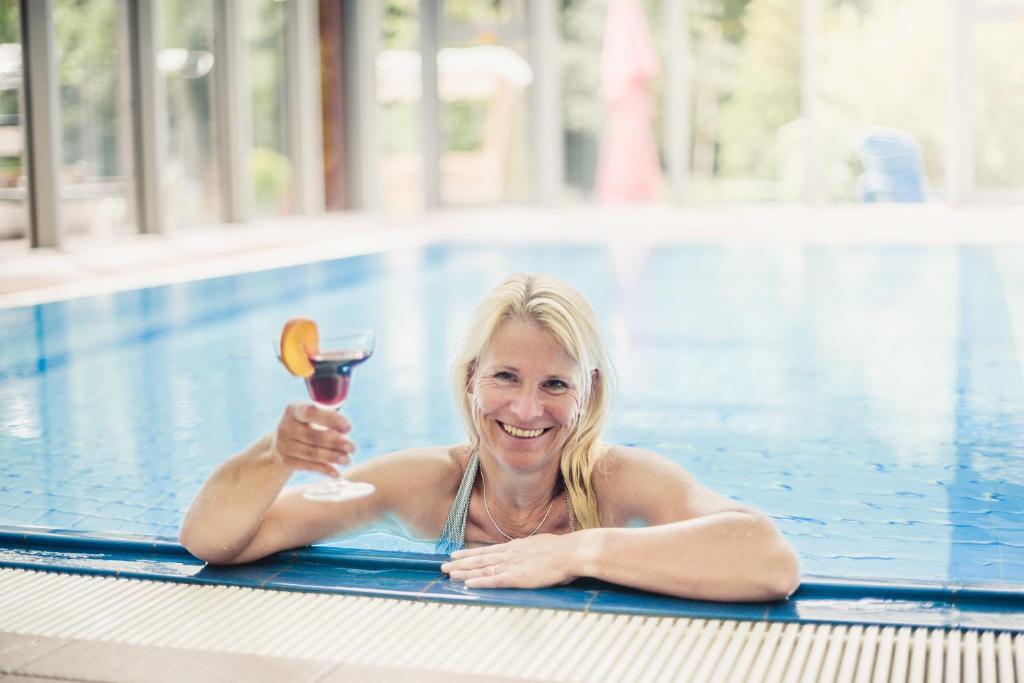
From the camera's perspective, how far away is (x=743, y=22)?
52.0ft

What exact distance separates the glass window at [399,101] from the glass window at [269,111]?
1909mm

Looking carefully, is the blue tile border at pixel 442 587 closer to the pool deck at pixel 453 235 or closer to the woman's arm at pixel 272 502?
the woman's arm at pixel 272 502

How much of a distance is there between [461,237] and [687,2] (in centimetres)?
452

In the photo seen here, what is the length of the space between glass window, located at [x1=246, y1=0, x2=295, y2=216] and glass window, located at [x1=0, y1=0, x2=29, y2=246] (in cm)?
397

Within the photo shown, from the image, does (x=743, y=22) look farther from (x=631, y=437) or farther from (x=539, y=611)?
(x=539, y=611)

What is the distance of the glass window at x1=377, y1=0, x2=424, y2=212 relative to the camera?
16.7 metres

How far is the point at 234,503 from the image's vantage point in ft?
7.89

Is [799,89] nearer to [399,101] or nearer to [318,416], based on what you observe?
[399,101]

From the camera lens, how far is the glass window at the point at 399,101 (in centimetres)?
1672

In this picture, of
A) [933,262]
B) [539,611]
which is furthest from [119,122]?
[539,611]

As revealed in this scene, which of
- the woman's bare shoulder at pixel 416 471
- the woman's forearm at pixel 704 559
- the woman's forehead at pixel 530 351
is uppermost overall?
the woman's forehead at pixel 530 351

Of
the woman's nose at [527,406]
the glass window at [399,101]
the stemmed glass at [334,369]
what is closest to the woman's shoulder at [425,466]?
the woman's nose at [527,406]


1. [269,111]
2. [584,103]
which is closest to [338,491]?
[269,111]

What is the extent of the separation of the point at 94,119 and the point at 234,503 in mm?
9441
